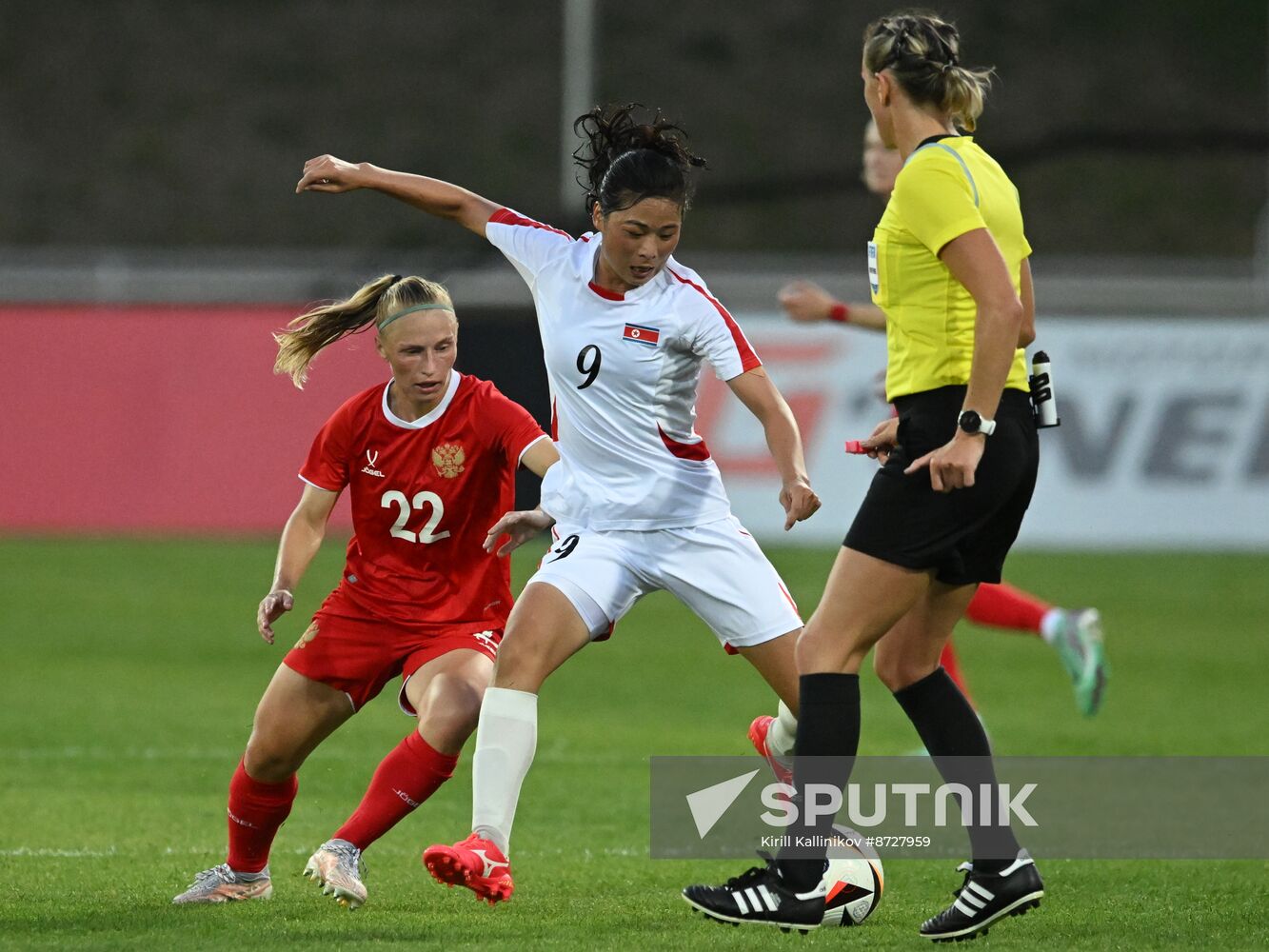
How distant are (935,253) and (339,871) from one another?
2109 mm

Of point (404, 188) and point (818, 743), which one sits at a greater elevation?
point (404, 188)

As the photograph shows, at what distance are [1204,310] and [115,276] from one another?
11.4 m

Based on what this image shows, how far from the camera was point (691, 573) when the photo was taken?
486 centimetres

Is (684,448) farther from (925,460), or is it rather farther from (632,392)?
(925,460)

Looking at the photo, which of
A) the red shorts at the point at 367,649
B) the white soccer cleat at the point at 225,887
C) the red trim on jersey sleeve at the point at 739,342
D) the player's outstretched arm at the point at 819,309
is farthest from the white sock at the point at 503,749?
the player's outstretched arm at the point at 819,309

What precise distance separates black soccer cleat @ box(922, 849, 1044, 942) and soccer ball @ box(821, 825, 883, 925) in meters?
0.34

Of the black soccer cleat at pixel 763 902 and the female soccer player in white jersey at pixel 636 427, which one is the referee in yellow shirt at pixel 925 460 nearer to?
the black soccer cleat at pixel 763 902

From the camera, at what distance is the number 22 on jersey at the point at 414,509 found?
16.9 feet

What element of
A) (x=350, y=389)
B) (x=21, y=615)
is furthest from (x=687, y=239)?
(x=21, y=615)

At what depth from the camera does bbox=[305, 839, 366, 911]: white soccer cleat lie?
15.4 feet

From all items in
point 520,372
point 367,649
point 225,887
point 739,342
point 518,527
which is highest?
point 739,342

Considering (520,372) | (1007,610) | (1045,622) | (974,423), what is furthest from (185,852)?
(520,372)

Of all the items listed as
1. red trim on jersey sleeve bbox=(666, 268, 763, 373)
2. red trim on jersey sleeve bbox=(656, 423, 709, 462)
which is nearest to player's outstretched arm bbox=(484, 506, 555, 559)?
red trim on jersey sleeve bbox=(656, 423, 709, 462)

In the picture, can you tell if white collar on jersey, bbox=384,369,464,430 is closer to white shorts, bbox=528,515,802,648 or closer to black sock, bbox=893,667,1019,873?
white shorts, bbox=528,515,802,648
